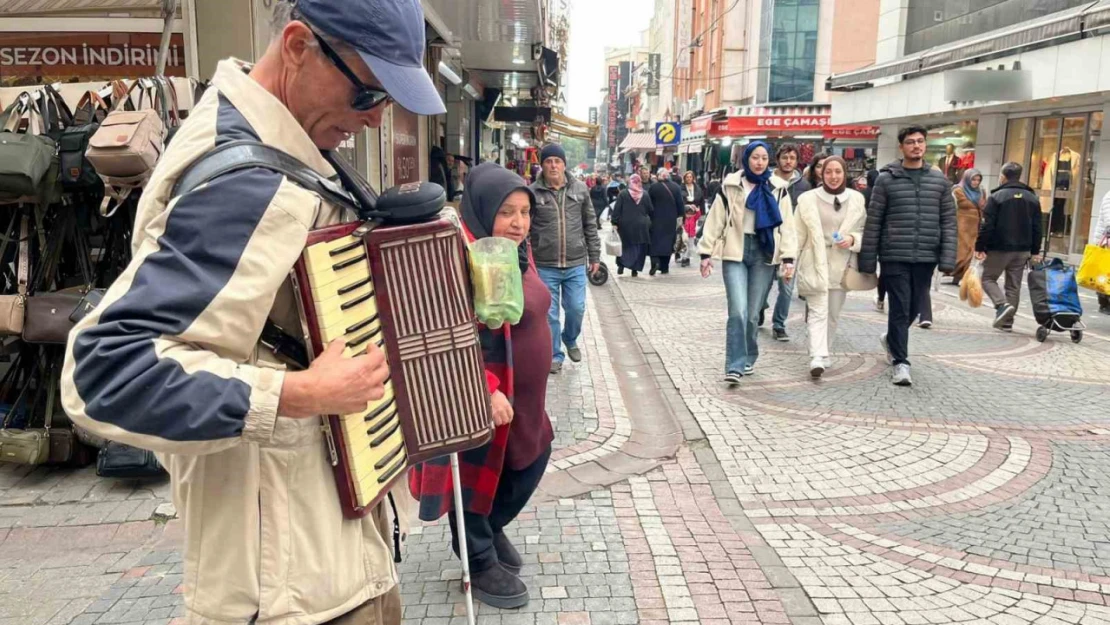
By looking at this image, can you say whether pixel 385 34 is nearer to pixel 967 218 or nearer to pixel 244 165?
pixel 244 165

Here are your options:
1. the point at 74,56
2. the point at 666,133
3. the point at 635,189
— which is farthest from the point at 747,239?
the point at 666,133

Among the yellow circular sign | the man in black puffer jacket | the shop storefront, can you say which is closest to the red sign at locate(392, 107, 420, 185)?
the man in black puffer jacket

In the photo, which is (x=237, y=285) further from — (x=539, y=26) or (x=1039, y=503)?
(x=539, y=26)

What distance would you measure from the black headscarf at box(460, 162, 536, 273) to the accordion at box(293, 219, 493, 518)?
1.27m

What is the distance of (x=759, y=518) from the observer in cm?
445

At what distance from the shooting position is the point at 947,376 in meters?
7.35

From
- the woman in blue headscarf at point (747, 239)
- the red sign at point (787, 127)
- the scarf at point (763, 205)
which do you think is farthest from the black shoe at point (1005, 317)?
the red sign at point (787, 127)

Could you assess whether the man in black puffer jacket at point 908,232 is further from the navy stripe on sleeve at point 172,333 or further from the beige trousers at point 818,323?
the navy stripe on sleeve at point 172,333

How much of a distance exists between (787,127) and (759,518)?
28877 mm

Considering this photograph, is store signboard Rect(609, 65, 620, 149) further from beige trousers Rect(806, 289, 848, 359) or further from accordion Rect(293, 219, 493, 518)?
accordion Rect(293, 219, 493, 518)

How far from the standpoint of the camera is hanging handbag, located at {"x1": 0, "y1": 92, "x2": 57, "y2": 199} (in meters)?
3.99

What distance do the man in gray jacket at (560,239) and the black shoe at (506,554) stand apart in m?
3.49

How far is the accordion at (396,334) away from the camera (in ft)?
5.10

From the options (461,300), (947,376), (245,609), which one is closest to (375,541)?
(245,609)
